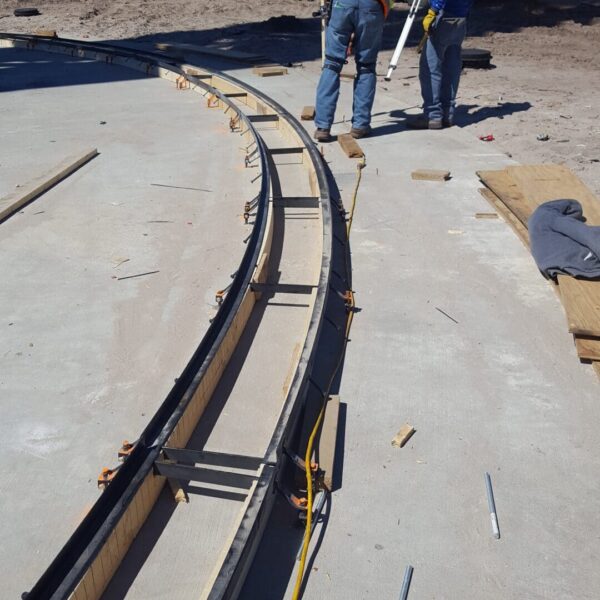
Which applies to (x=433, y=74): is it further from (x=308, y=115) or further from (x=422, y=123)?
(x=308, y=115)

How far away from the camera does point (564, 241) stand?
16.4 feet

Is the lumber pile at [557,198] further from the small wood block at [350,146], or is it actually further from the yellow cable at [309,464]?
the small wood block at [350,146]

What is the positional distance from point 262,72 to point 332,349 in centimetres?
961

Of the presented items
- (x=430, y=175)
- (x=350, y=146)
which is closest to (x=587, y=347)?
(x=430, y=175)

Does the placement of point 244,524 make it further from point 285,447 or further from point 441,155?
point 441,155

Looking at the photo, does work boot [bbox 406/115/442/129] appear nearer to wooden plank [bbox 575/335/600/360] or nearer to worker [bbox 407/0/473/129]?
worker [bbox 407/0/473/129]

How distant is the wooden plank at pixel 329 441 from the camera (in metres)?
3.13

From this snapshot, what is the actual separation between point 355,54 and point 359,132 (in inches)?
34.8

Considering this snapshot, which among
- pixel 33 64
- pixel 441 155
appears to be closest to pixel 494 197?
pixel 441 155

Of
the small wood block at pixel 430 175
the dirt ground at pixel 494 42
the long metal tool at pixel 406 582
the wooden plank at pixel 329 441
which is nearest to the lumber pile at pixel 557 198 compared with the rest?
the small wood block at pixel 430 175

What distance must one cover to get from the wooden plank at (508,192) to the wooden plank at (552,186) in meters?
0.04

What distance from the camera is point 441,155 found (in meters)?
7.93

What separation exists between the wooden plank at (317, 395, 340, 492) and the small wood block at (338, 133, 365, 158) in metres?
4.68

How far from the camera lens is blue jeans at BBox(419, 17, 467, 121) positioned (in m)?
8.50
